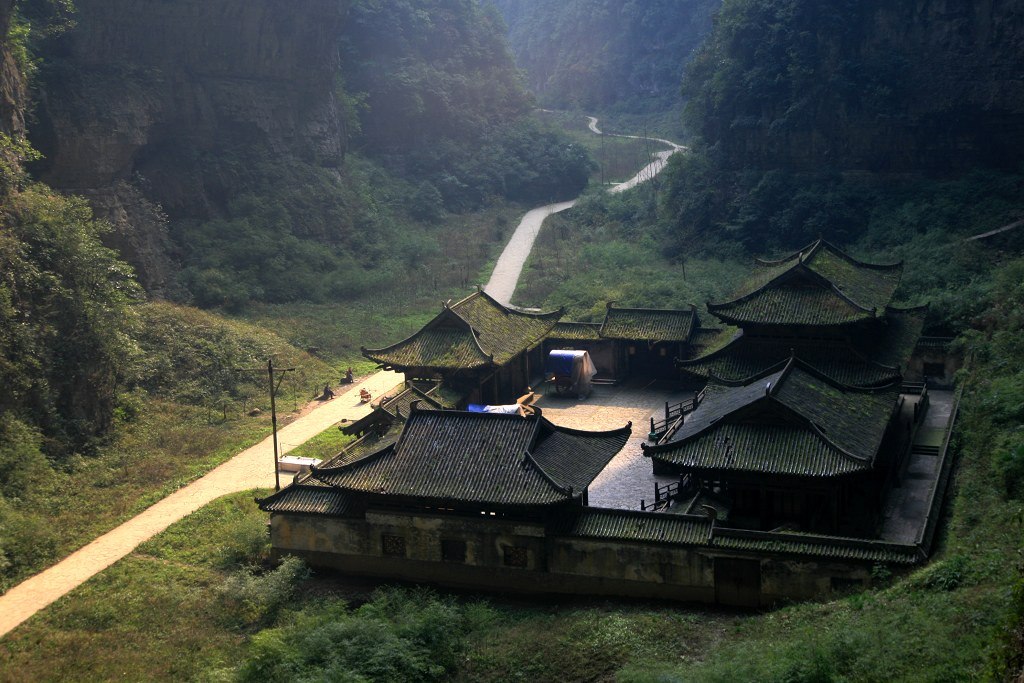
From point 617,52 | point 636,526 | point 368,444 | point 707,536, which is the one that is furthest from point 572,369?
point 617,52

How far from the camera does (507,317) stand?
156 ft

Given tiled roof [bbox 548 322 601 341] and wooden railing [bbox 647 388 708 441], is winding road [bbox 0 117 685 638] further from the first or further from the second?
wooden railing [bbox 647 388 708 441]

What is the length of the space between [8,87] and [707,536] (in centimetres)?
3633

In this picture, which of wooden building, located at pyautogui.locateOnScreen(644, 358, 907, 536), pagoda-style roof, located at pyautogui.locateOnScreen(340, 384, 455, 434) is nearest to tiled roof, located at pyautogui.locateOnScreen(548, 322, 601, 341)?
pagoda-style roof, located at pyautogui.locateOnScreen(340, 384, 455, 434)

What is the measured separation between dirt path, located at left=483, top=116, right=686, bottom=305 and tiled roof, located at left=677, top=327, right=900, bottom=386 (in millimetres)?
25287

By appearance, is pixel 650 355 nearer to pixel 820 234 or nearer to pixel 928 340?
pixel 928 340

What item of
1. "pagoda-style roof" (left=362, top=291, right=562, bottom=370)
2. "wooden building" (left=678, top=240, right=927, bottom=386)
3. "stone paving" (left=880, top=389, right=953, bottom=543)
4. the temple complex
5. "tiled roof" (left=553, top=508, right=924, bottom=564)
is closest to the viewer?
"tiled roof" (left=553, top=508, right=924, bottom=564)

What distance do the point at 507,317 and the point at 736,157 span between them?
3419 cm

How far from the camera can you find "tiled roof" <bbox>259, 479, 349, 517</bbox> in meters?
31.3

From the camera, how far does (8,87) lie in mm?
45906

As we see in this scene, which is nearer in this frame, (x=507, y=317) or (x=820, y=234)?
(x=507, y=317)

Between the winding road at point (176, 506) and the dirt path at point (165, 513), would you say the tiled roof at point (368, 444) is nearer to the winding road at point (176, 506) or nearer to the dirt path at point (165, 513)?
the dirt path at point (165, 513)

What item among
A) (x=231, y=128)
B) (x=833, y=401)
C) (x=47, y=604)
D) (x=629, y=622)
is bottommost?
(x=47, y=604)

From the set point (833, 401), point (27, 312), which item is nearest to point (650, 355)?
point (833, 401)
